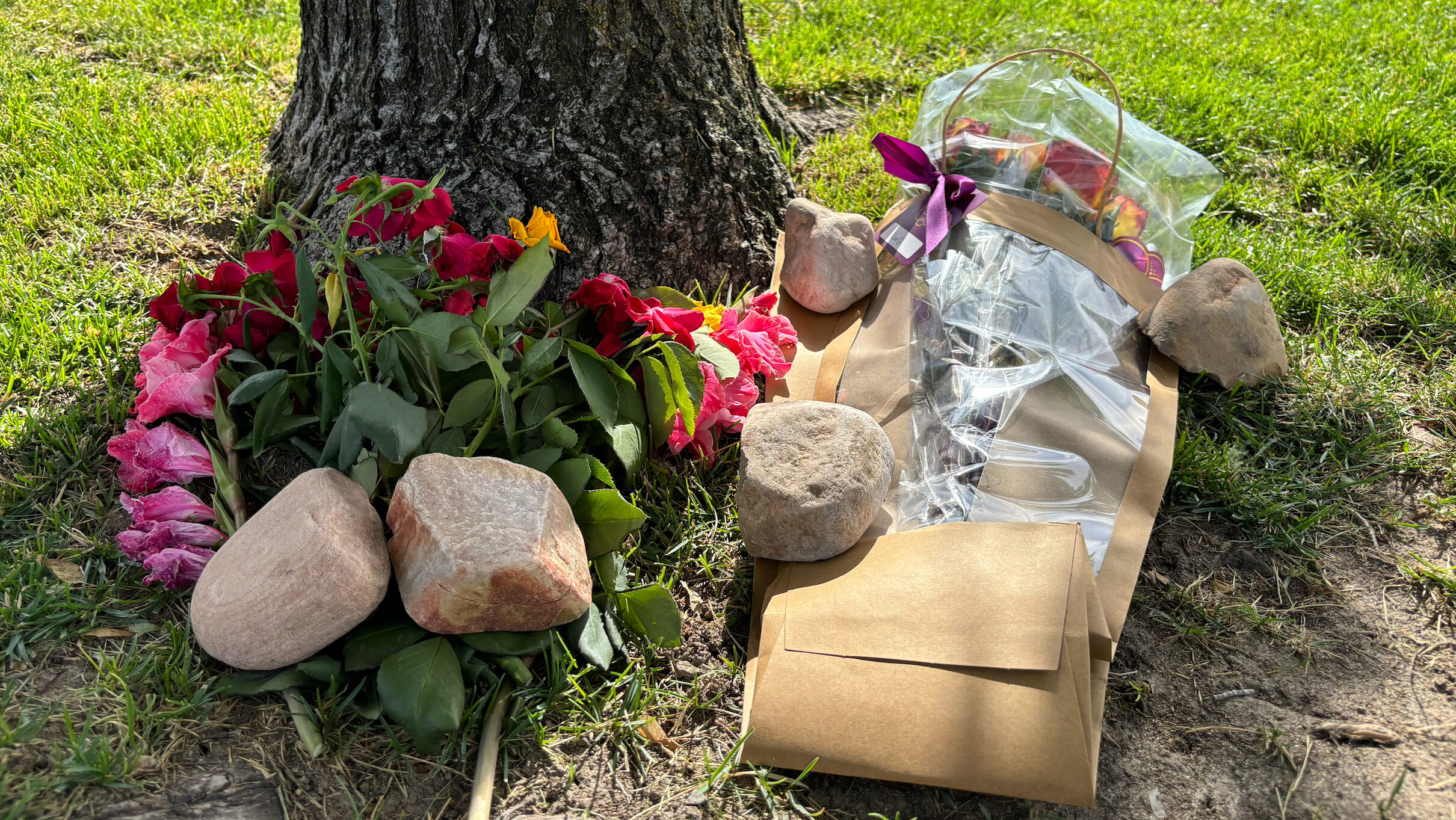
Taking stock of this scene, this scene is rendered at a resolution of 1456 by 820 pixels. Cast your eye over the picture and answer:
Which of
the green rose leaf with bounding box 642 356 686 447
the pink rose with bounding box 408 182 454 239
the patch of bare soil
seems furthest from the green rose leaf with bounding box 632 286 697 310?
the patch of bare soil

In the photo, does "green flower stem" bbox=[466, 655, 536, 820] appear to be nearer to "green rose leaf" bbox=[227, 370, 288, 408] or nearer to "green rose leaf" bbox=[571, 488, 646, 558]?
"green rose leaf" bbox=[571, 488, 646, 558]

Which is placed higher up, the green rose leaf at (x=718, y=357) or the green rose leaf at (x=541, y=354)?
the green rose leaf at (x=541, y=354)

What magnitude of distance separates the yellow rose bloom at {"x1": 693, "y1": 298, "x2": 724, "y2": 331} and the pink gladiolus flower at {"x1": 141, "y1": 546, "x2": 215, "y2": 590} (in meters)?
1.05

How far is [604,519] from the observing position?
1.62 m

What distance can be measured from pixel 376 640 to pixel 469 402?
42 cm

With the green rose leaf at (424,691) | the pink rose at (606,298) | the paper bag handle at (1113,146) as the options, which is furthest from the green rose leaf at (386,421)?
the paper bag handle at (1113,146)

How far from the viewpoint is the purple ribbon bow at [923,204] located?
2.15 m

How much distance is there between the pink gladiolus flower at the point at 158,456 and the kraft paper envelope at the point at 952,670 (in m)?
1.07

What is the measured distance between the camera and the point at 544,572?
4.59ft

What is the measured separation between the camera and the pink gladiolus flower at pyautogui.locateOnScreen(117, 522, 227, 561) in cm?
154

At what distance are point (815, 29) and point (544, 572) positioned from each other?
296 cm

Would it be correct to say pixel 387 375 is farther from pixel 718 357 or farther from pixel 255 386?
pixel 718 357

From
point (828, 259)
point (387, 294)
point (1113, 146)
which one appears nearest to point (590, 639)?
point (387, 294)

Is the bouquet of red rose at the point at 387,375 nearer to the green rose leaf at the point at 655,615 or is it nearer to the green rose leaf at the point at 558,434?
the green rose leaf at the point at 558,434
